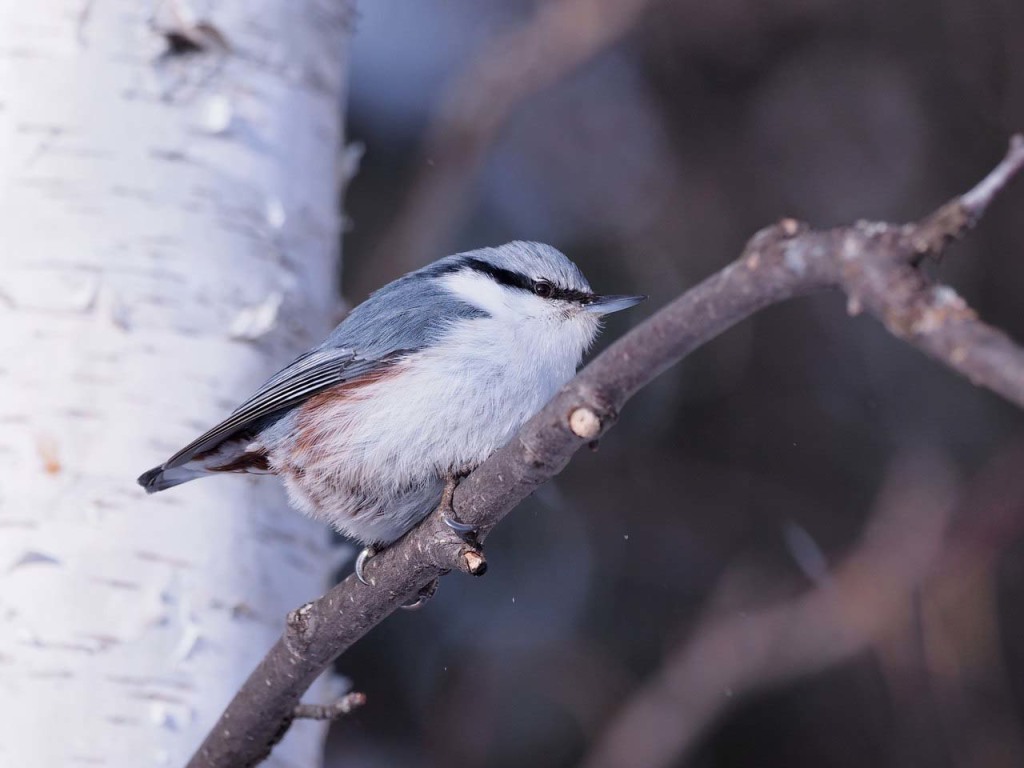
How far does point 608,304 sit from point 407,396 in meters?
0.39

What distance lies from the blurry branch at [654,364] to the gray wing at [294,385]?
0.38m

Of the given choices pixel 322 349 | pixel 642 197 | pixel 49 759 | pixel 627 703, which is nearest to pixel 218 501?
pixel 322 349

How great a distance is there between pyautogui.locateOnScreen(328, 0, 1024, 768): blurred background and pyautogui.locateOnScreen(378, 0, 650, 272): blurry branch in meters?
0.01

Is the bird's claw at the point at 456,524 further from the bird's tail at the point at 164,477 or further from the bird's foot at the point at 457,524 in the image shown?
the bird's tail at the point at 164,477

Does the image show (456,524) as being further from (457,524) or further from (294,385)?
(294,385)

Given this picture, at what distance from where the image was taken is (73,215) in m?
1.81

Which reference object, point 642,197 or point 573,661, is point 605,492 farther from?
point 642,197

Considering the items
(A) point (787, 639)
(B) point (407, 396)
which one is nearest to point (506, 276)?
(B) point (407, 396)

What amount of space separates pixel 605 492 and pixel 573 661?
596 millimetres

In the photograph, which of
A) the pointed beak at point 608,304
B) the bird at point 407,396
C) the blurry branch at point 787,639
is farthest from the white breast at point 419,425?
the blurry branch at point 787,639

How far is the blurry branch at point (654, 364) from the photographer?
78cm

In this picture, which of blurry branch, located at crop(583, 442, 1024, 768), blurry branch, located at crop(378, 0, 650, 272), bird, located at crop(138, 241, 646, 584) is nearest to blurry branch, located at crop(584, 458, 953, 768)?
blurry branch, located at crop(583, 442, 1024, 768)

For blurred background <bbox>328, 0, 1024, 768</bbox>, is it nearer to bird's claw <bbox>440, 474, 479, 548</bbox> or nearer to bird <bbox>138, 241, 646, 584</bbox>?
bird <bbox>138, 241, 646, 584</bbox>

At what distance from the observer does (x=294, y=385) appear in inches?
67.3
